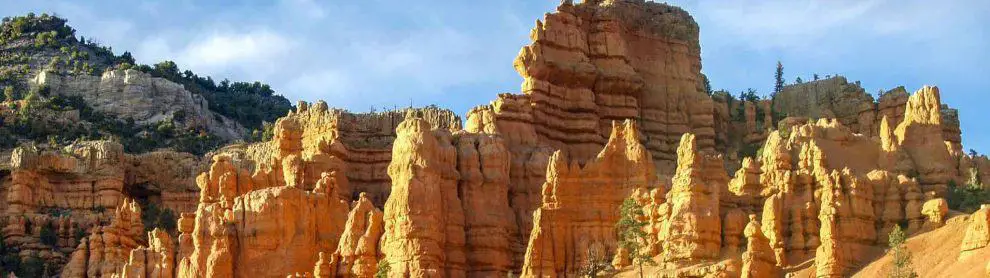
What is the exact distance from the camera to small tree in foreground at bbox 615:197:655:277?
81.0m

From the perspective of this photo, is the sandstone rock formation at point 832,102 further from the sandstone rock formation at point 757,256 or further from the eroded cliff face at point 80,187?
the eroded cliff face at point 80,187

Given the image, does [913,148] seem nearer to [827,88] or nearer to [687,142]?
[687,142]

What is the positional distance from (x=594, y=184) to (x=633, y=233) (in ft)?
19.5

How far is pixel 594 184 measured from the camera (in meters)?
87.2

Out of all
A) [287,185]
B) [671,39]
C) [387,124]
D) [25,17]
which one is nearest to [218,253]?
[287,185]

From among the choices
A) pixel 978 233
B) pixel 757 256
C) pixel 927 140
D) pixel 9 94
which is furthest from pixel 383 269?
pixel 9 94

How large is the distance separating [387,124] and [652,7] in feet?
35.3

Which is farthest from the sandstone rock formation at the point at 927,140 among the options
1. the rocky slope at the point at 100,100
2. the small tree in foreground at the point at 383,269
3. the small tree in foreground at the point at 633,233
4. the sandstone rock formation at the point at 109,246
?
the rocky slope at the point at 100,100

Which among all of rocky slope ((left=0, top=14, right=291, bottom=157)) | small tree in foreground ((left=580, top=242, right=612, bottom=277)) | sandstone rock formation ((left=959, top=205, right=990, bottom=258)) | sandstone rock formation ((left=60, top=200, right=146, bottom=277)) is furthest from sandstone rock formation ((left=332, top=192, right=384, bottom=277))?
rocky slope ((left=0, top=14, right=291, bottom=157))

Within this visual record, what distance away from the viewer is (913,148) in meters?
85.2

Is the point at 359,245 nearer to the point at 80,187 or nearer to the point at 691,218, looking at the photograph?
the point at 691,218

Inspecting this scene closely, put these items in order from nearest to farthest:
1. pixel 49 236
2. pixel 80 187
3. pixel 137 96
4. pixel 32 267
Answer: pixel 32 267
pixel 49 236
pixel 80 187
pixel 137 96

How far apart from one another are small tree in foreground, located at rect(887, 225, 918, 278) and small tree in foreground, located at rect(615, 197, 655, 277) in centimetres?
818

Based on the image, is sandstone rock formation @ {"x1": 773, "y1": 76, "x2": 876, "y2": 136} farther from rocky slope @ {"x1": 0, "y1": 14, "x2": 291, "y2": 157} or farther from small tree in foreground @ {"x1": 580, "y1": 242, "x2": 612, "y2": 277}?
rocky slope @ {"x1": 0, "y1": 14, "x2": 291, "y2": 157}
